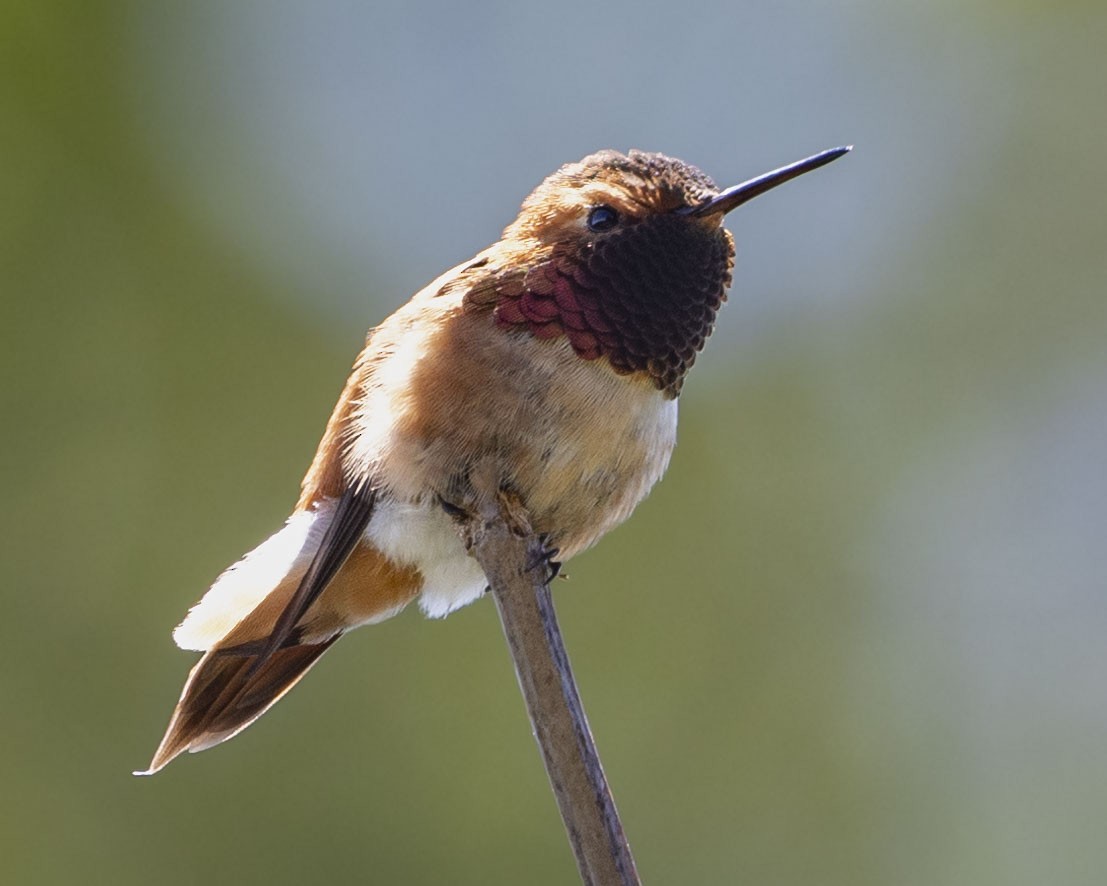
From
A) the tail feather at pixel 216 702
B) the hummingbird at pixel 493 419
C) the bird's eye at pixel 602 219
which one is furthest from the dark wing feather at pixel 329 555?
the bird's eye at pixel 602 219

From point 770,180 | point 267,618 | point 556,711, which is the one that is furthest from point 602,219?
point 556,711

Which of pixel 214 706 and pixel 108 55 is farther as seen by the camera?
pixel 108 55

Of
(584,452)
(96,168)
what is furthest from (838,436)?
(584,452)

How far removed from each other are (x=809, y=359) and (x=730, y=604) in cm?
155

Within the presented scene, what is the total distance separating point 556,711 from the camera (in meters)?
2.26

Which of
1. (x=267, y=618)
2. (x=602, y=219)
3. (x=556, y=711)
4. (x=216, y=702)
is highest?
(x=602, y=219)

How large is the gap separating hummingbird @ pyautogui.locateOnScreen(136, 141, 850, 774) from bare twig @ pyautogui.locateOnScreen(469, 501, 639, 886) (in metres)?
0.30

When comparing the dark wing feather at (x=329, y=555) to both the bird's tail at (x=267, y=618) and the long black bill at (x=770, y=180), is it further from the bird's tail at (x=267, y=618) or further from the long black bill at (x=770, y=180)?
the long black bill at (x=770, y=180)

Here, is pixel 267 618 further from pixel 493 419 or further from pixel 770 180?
pixel 770 180

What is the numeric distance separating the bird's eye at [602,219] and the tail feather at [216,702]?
1230 mm

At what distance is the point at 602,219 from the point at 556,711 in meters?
1.41

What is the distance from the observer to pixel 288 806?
17.9ft

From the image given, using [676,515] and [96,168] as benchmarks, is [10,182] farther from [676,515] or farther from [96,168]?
[676,515]

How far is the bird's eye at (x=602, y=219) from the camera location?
3.30 m
